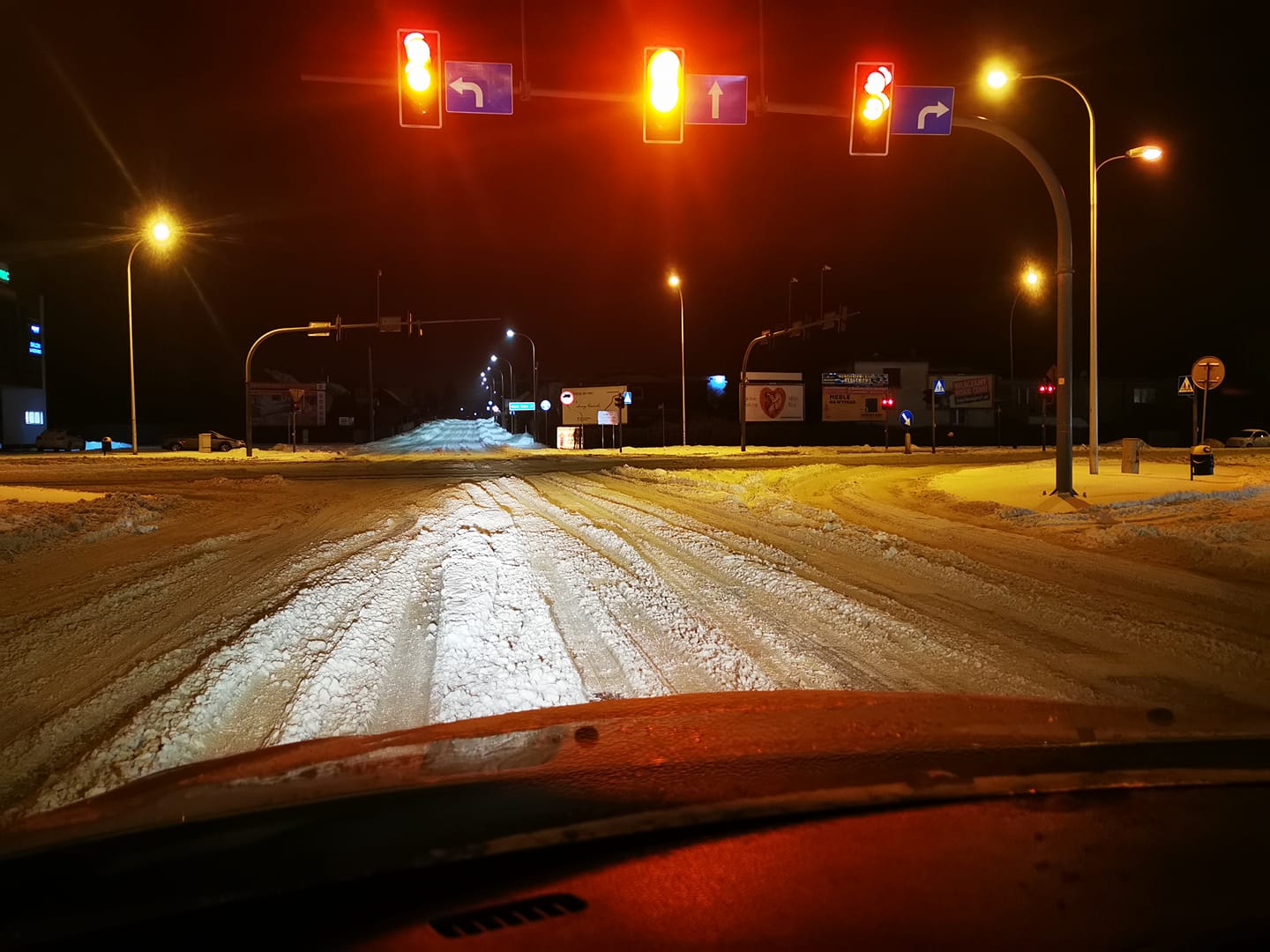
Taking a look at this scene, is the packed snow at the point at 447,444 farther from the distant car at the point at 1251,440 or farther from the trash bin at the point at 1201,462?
the distant car at the point at 1251,440

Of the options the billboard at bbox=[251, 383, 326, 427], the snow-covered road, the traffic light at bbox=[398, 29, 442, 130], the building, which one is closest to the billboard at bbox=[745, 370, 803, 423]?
the billboard at bbox=[251, 383, 326, 427]

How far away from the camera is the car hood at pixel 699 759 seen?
9.51 feet

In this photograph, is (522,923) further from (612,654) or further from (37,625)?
(37,625)

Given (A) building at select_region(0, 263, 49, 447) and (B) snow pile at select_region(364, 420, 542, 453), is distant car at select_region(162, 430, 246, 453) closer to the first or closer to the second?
(B) snow pile at select_region(364, 420, 542, 453)

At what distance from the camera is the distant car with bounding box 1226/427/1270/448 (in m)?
54.2

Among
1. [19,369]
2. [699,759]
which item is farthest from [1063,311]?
[19,369]

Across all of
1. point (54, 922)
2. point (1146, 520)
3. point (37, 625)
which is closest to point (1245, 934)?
point (54, 922)

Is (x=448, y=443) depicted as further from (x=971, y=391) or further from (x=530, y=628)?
(x=530, y=628)

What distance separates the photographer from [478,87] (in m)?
11.7

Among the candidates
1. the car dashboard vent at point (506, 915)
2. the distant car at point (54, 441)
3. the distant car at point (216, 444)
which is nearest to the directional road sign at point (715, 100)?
the car dashboard vent at point (506, 915)

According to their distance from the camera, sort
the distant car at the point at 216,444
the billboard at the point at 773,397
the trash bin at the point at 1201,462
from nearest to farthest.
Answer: the trash bin at the point at 1201,462
the distant car at the point at 216,444
the billboard at the point at 773,397

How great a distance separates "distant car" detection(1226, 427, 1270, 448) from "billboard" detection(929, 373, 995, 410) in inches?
765

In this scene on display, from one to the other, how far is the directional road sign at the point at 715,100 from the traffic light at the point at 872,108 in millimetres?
1838

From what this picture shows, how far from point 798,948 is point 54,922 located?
6.02 ft
